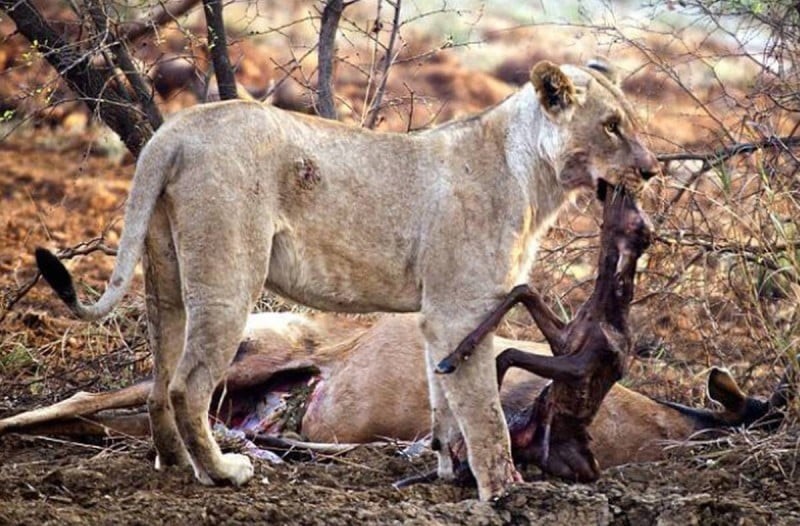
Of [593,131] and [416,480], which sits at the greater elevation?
[593,131]

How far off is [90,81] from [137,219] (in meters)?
2.67

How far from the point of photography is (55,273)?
5.04 metres

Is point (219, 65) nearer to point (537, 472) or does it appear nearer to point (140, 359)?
point (140, 359)

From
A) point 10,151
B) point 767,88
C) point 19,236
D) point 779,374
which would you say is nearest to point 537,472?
point 779,374

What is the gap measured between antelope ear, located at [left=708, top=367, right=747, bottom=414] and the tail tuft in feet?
8.73

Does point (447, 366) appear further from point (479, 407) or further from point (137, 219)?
point (137, 219)

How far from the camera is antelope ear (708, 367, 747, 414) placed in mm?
6363

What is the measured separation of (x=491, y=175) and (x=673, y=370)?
233cm

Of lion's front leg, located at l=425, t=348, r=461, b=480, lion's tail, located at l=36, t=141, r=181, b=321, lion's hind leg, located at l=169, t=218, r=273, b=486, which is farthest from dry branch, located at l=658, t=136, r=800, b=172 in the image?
lion's tail, located at l=36, t=141, r=181, b=321

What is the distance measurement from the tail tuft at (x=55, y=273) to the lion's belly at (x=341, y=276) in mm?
749

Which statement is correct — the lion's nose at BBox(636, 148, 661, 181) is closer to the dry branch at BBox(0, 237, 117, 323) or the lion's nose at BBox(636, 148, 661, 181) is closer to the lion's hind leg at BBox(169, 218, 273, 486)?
the lion's hind leg at BBox(169, 218, 273, 486)

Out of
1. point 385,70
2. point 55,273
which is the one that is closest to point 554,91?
point 55,273

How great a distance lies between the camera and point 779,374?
677 centimetres

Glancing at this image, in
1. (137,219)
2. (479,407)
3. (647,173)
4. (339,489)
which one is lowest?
(339,489)
